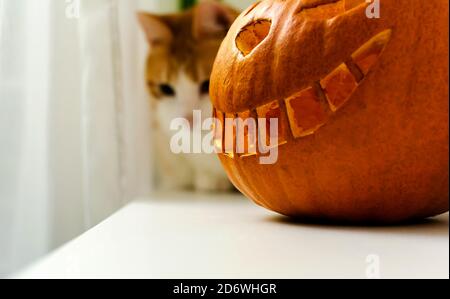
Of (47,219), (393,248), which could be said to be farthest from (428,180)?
(47,219)

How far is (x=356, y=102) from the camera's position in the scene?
2.07 feet

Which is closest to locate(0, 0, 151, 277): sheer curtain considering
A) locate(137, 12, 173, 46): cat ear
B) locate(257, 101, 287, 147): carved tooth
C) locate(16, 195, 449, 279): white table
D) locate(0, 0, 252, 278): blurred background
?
locate(0, 0, 252, 278): blurred background

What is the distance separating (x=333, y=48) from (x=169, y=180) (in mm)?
865

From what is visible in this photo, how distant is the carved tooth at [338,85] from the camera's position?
0.65 m

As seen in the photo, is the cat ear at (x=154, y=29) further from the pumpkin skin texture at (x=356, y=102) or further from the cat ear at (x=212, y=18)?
the pumpkin skin texture at (x=356, y=102)

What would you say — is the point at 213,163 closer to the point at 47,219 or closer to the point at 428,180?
the point at 47,219

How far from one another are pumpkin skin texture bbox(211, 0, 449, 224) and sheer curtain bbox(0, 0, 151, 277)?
30cm

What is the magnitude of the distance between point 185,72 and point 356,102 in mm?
722

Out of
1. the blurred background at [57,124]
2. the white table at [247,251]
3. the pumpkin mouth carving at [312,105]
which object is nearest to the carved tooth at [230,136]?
the pumpkin mouth carving at [312,105]

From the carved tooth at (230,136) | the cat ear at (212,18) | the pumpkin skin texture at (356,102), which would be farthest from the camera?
the cat ear at (212,18)

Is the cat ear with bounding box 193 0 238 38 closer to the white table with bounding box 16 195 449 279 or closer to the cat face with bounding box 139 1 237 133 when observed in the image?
the cat face with bounding box 139 1 237 133

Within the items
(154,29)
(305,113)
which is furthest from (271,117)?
(154,29)

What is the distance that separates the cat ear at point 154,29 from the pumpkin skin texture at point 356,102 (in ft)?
2.19

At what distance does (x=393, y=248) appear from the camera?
57cm
